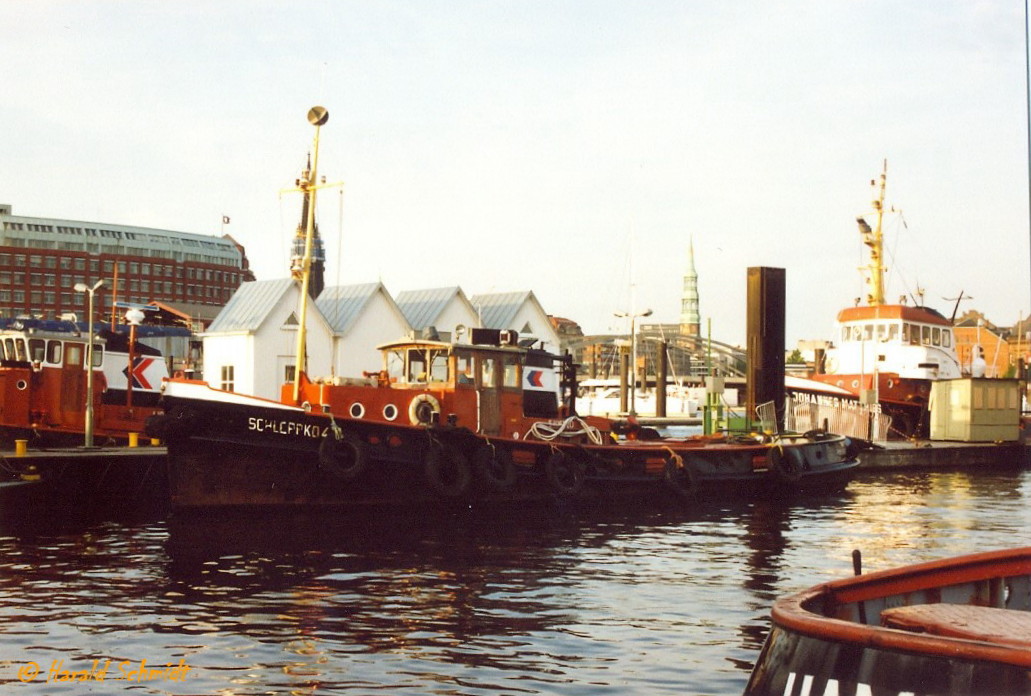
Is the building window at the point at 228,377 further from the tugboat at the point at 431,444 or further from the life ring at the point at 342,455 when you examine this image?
the life ring at the point at 342,455

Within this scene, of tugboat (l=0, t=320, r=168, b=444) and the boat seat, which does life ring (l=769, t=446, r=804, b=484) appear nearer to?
tugboat (l=0, t=320, r=168, b=444)

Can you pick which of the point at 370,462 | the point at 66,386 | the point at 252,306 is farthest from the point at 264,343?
the point at 370,462

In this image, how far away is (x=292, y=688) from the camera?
32.2 feet

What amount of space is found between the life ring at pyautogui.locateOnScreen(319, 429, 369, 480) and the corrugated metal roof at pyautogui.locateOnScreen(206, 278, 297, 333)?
30801 mm

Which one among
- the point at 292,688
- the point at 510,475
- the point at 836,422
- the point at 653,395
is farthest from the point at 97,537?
the point at 653,395

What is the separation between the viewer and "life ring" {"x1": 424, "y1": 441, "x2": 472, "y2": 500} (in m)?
21.7

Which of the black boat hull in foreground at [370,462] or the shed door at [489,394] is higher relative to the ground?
the shed door at [489,394]

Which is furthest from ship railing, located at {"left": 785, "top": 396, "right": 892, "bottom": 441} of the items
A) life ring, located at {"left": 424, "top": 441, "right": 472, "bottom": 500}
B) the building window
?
the building window

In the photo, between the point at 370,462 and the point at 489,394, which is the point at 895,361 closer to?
the point at 489,394

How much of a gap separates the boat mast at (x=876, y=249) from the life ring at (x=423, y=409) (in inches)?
1227

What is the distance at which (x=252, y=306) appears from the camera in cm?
5266

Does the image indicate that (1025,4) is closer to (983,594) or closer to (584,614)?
(983,594)

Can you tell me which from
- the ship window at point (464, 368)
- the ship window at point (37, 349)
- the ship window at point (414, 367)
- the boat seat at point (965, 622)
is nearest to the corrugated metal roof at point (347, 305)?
the ship window at point (37, 349)

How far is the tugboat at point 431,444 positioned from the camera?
67.7 ft
